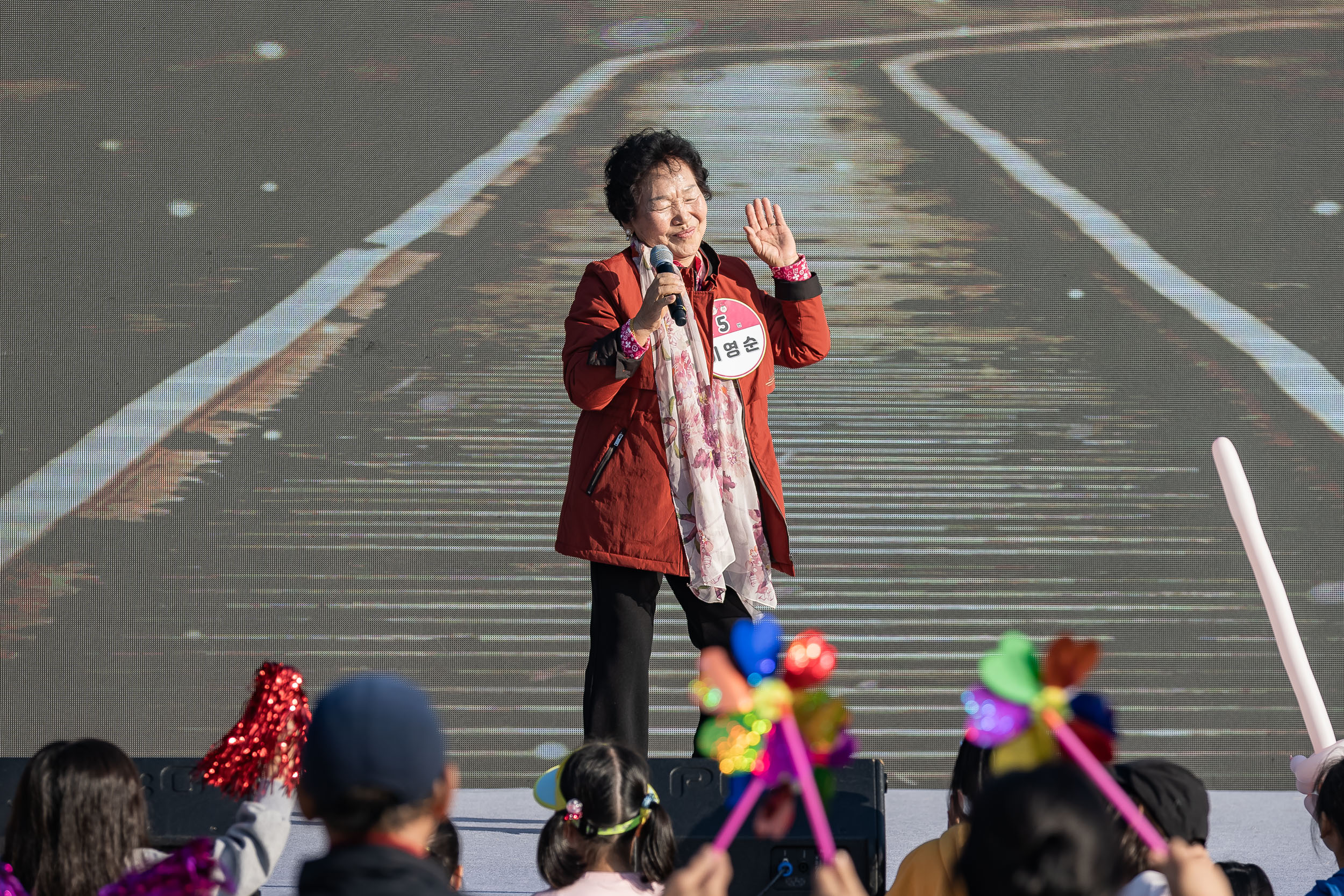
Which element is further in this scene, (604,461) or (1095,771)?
(604,461)

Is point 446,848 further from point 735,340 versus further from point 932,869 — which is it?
point 735,340

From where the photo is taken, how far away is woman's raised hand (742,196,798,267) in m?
2.28

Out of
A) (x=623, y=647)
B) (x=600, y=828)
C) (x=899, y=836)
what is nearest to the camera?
(x=600, y=828)

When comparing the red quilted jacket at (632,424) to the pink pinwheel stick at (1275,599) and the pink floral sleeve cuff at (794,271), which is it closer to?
the pink floral sleeve cuff at (794,271)

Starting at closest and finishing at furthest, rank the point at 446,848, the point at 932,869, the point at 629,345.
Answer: the point at 932,869 < the point at 446,848 < the point at 629,345

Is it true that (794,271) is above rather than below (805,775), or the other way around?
above

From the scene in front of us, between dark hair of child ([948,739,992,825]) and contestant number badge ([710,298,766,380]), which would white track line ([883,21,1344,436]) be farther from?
dark hair of child ([948,739,992,825])

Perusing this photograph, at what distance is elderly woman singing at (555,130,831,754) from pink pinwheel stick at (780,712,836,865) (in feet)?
3.64

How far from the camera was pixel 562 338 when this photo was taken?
3.39m

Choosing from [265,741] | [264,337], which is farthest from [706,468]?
[264,337]

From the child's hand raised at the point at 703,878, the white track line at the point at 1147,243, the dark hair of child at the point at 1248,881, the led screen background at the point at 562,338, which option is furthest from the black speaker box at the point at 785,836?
the white track line at the point at 1147,243

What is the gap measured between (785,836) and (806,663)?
0.81 m

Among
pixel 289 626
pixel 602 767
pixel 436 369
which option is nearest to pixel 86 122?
pixel 436 369

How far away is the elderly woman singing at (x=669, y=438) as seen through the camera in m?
2.21
